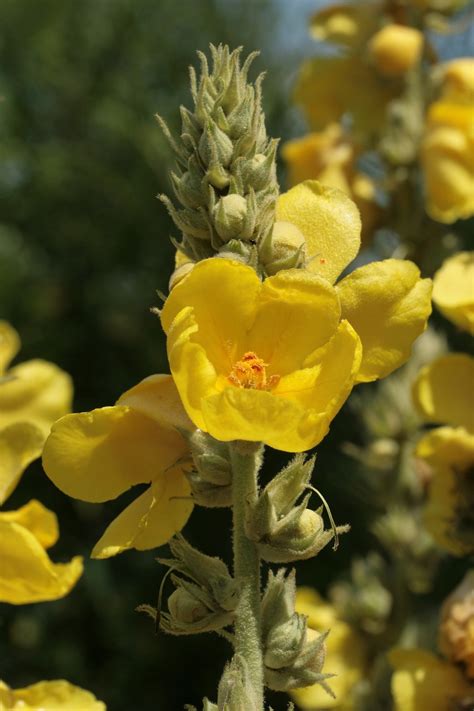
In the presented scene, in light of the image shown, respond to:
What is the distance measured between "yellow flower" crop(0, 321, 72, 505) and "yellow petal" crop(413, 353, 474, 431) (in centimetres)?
53

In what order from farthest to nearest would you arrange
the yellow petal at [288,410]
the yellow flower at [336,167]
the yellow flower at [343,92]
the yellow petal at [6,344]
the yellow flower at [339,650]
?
the yellow flower at [343,92], the yellow flower at [336,167], the yellow flower at [339,650], the yellow petal at [6,344], the yellow petal at [288,410]

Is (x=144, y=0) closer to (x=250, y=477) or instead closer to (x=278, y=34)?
(x=278, y=34)

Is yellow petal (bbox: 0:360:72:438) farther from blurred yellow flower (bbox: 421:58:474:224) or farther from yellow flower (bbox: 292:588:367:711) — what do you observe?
blurred yellow flower (bbox: 421:58:474:224)

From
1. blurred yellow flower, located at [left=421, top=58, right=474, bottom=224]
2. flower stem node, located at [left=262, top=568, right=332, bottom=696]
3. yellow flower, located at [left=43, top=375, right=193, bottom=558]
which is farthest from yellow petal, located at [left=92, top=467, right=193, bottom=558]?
blurred yellow flower, located at [left=421, top=58, right=474, bottom=224]

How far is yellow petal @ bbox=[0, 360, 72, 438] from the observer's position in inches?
61.2

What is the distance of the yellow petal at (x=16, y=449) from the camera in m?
1.29

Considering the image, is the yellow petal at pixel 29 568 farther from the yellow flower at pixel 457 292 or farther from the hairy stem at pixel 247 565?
the yellow flower at pixel 457 292

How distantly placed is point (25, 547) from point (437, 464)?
0.82 metres

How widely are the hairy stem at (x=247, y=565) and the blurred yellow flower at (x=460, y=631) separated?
2.33 feet

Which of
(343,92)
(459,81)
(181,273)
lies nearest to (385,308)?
(181,273)

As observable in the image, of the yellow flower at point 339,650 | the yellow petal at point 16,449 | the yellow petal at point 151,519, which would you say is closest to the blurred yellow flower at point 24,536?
the yellow petal at point 16,449

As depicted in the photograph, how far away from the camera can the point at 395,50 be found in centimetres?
235

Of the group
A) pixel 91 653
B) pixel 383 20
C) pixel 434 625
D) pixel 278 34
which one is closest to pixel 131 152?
pixel 278 34

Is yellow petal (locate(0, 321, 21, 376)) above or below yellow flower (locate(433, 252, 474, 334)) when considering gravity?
above
